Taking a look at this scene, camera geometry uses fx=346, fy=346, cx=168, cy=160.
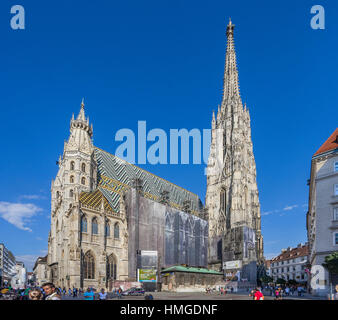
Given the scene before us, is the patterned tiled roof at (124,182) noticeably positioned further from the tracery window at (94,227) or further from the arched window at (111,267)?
the arched window at (111,267)

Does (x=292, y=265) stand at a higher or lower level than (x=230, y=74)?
lower

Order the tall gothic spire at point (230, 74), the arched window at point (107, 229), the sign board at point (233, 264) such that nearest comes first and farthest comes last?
1. the arched window at point (107, 229)
2. the sign board at point (233, 264)
3. the tall gothic spire at point (230, 74)

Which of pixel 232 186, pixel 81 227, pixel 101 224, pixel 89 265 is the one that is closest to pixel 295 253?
pixel 232 186

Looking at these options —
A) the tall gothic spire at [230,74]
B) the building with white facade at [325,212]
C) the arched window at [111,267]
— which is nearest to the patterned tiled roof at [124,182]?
the arched window at [111,267]

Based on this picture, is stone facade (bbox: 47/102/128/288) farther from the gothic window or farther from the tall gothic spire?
the tall gothic spire

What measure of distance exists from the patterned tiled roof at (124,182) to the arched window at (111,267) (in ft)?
25.8

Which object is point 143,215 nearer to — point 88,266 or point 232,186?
point 88,266

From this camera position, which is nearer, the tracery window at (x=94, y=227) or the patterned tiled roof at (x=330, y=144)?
the patterned tiled roof at (x=330, y=144)

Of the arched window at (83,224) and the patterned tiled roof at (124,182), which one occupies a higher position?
the patterned tiled roof at (124,182)

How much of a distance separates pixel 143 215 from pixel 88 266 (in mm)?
12886

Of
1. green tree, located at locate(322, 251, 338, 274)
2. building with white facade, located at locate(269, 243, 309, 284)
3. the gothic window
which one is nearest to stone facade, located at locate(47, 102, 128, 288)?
green tree, located at locate(322, 251, 338, 274)

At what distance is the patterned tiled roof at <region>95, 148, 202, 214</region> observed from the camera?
60.1 m

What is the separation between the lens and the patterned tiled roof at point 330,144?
3372 centimetres

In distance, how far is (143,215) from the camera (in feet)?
187
